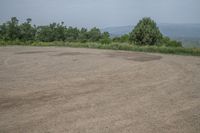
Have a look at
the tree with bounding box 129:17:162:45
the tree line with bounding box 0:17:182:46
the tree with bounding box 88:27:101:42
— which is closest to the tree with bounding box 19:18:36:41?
the tree line with bounding box 0:17:182:46

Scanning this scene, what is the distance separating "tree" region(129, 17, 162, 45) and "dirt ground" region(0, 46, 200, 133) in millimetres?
17489

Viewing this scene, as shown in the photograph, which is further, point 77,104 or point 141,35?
point 141,35

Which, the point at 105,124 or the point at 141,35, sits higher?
the point at 141,35

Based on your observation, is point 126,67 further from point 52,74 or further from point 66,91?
point 66,91

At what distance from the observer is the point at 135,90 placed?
392 inches

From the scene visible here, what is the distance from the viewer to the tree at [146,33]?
31.3m

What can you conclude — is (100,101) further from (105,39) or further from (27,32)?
(27,32)

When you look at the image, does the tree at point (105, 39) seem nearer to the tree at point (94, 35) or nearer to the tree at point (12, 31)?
the tree at point (94, 35)

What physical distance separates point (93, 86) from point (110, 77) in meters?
2.13

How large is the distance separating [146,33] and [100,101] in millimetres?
24226

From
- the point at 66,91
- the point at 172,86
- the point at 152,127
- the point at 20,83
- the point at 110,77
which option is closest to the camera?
the point at 152,127

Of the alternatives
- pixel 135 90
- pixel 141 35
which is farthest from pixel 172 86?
pixel 141 35

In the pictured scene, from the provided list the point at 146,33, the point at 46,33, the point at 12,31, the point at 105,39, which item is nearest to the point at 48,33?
the point at 46,33

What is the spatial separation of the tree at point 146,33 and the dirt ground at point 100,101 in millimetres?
17489
